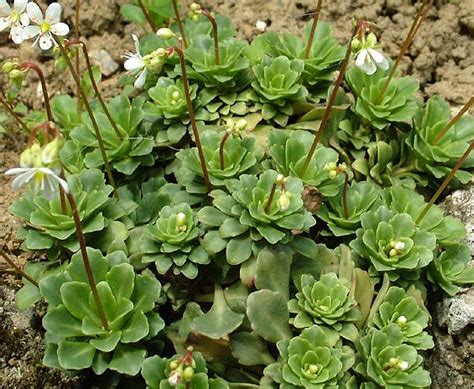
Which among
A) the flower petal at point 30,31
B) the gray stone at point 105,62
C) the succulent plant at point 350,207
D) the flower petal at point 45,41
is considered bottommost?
the gray stone at point 105,62

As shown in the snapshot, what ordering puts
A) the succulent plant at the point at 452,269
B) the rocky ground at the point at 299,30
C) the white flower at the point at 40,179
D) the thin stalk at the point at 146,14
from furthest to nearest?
the rocky ground at the point at 299,30
the thin stalk at the point at 146,14
the succulent plant at the point at 452,269
the white flower at the point at 40,179

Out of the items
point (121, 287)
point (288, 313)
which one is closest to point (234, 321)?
point (288, 313)

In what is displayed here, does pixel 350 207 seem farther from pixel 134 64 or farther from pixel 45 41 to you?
pixel 45 41

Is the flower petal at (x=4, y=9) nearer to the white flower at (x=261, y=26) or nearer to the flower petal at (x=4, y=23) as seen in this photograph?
the flower petal at (x=4, y=23)

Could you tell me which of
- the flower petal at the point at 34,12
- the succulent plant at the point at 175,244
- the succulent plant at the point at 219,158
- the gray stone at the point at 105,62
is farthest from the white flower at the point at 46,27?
the gray stone at the point at 105,62

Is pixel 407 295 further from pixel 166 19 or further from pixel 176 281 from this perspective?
pixel 166 19

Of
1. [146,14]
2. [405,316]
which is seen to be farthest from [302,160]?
[146,14]
